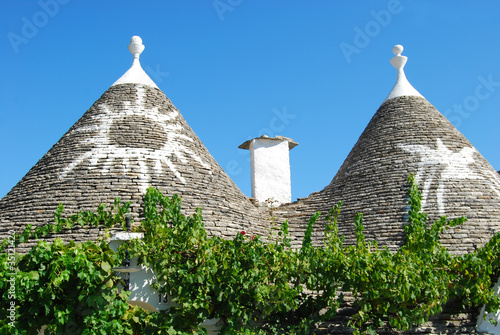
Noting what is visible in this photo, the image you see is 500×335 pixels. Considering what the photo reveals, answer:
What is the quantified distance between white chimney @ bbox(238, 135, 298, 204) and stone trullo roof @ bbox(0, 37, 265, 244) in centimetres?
161

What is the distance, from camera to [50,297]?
8227 millimetres

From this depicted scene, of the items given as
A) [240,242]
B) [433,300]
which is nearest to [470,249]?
[433,300]

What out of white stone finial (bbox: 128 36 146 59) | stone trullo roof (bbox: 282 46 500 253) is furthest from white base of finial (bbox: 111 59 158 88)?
stone trullo roof (bbox: 282 46 500 253)

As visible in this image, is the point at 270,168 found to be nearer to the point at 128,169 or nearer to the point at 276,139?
the point at 276,139

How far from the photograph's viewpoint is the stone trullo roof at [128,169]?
33.6 ft

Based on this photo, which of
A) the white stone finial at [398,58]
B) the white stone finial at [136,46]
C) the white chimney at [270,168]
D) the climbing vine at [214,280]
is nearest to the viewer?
the climbing vine at [214,280]

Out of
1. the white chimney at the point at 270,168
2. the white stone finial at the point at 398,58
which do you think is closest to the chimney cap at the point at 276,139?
the white chimney at the point at 270,168

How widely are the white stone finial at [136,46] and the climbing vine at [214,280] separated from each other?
4552 mm

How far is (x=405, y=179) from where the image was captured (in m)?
12.1

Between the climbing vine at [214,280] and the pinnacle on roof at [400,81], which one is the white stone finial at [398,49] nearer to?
the pinnacle on roof at [400,81]

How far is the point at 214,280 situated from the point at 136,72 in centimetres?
589

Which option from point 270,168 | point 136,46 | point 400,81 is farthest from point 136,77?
point 400,81

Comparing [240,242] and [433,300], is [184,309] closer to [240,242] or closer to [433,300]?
[240,242]

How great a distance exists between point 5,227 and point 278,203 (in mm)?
5853
